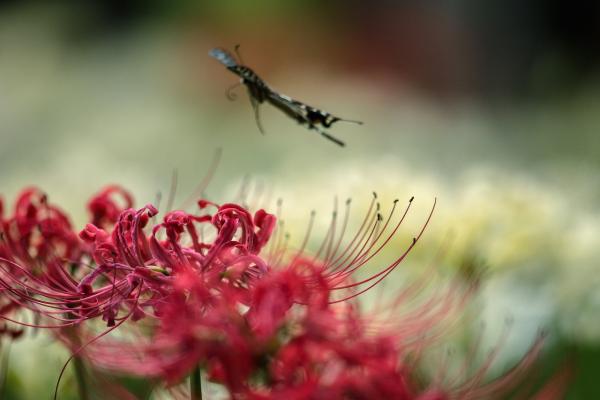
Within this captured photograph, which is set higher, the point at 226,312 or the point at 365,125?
the point at 365,125

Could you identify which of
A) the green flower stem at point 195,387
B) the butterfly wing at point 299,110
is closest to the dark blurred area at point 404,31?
the butterfly wing at point 299,110

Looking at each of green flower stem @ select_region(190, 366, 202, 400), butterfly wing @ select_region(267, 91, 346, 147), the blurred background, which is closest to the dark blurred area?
the blurred background

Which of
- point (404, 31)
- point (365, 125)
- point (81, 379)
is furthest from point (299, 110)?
point (404, 31)

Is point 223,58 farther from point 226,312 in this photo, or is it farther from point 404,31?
point 404,31

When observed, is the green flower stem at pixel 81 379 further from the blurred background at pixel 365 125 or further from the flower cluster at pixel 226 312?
the blurred background at pixel 365 125

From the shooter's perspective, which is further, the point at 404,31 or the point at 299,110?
the point at 404,31

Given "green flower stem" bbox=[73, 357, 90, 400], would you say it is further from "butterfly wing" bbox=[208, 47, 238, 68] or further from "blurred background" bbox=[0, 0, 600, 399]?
"butterfly wing" bbox=[208, 47, 238, 68]
